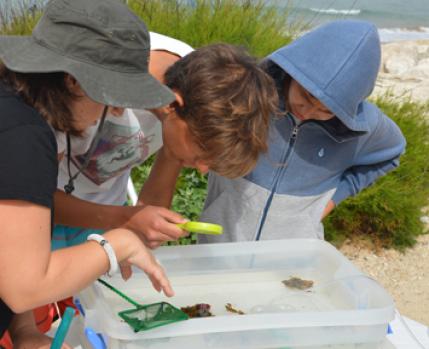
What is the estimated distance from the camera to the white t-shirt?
1.66 metres

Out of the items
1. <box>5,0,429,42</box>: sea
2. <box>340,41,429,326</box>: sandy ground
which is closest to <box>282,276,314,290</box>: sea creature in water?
<box>340,41,429,326</box>: sandy ground

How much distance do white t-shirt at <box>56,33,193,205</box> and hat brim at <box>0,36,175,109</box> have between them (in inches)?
16.1

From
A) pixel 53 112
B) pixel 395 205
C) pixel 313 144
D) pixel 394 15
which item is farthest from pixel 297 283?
pixel 394 15

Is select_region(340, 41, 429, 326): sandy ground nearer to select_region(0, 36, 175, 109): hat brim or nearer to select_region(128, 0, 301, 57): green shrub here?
select_region(128, 0, 301, 57): green shrub

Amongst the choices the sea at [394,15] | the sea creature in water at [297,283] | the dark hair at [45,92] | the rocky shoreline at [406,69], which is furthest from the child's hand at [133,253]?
the sea at [394,15]

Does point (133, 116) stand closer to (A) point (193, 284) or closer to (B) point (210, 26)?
(A) point (193, 284)

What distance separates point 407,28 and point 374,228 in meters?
13.5

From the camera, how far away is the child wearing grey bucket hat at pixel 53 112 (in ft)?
3.42

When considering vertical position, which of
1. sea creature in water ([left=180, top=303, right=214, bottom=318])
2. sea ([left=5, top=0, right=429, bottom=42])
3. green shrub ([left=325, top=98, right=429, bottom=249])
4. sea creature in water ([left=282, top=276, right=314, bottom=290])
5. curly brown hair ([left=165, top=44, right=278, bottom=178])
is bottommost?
sea ([left=5, top=0, right=429, bottom=42])

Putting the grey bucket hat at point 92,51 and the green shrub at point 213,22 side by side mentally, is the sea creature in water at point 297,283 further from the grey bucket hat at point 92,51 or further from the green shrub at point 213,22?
the green shrub at point 213,22

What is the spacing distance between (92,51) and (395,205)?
252 cm

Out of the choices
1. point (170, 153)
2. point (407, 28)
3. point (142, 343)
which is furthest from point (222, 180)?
point (407, 28)

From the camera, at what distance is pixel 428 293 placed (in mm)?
3234

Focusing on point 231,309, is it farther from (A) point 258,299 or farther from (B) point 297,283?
(B) point 297,283
